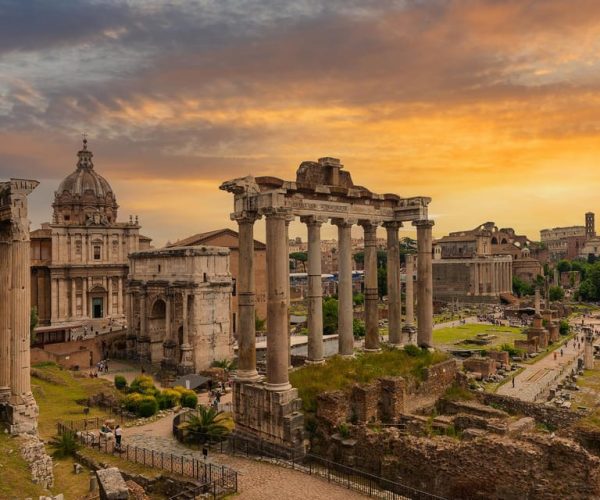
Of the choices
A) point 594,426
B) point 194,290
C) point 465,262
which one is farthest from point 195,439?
point 465,262

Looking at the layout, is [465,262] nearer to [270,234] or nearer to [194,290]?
[194,290]

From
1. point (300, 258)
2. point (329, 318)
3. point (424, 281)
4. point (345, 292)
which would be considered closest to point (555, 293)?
point (329, 318)

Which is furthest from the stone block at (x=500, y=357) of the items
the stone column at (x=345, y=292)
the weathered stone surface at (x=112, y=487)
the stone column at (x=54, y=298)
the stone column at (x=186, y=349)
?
the stone column at (x=54, y=298)

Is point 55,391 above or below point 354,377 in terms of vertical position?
below

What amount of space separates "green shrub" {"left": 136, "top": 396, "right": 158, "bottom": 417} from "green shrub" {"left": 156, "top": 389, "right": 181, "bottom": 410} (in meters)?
1.32

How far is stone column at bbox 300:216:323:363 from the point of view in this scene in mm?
21469

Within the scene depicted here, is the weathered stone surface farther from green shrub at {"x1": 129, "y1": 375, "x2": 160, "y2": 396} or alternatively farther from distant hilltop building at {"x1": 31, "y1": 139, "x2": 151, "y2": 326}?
distant hilltop building at {"x1": 31, "y1": 139, "x2": 151, "y2": 326}

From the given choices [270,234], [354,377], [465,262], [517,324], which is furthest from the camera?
[465,262]

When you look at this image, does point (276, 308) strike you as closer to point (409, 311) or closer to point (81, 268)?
point (409, 311)

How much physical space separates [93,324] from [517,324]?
5675cm

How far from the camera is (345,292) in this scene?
22.6 metres

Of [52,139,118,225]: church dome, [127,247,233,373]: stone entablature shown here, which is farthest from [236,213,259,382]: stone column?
[52,139,118,225]: church dome

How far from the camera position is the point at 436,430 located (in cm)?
1916

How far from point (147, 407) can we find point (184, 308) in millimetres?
16575
